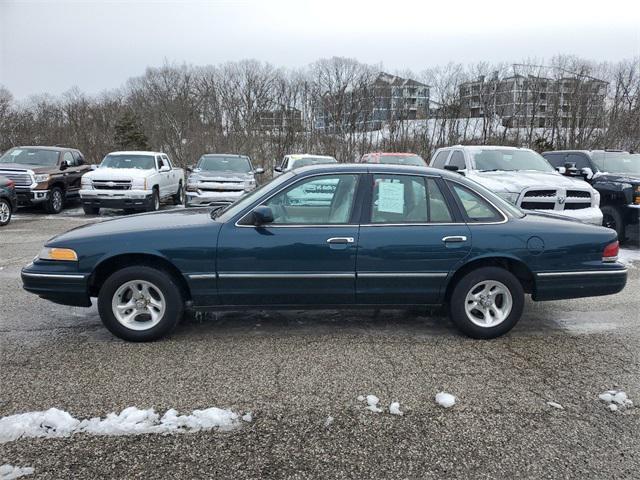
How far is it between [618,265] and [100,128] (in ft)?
119

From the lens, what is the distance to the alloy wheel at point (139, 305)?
13.8 ft

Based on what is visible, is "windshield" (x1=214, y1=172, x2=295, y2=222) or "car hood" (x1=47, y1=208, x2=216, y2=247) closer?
"car hood" (x1=47, y1=208, x2=216, y2=247)

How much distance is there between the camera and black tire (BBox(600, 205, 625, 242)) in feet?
30.9

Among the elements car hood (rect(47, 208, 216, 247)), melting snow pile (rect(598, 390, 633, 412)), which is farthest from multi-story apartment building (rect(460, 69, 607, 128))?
car hood (rect(47, 208, 216, 247))

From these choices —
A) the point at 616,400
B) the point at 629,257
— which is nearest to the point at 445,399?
the point at 616,400

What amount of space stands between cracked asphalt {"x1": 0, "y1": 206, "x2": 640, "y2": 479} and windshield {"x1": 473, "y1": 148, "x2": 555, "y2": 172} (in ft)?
14.5

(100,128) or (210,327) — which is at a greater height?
(100,128)

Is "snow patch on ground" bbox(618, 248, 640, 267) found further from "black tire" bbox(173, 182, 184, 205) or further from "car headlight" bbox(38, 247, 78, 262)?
"black tire" bbox(173, 182, 184, 205)

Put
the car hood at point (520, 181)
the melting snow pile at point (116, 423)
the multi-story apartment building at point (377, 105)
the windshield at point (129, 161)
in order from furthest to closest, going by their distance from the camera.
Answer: the multi-story apartment building at point (377, 105)
the windshield at point (129, 161)
the car hood at point (520, 181)
the melting snow pile at point (116, 423)

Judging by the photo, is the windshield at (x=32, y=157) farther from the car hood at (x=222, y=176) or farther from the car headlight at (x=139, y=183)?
the car hood at (x=222, y=176)

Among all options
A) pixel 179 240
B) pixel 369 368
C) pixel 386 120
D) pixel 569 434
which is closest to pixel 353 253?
pixel 369 368

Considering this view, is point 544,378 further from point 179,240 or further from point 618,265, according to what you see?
point 179,240

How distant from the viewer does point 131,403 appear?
322cm

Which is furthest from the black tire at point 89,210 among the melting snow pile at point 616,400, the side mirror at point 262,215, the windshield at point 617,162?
the melting snow pile at point 616,400
